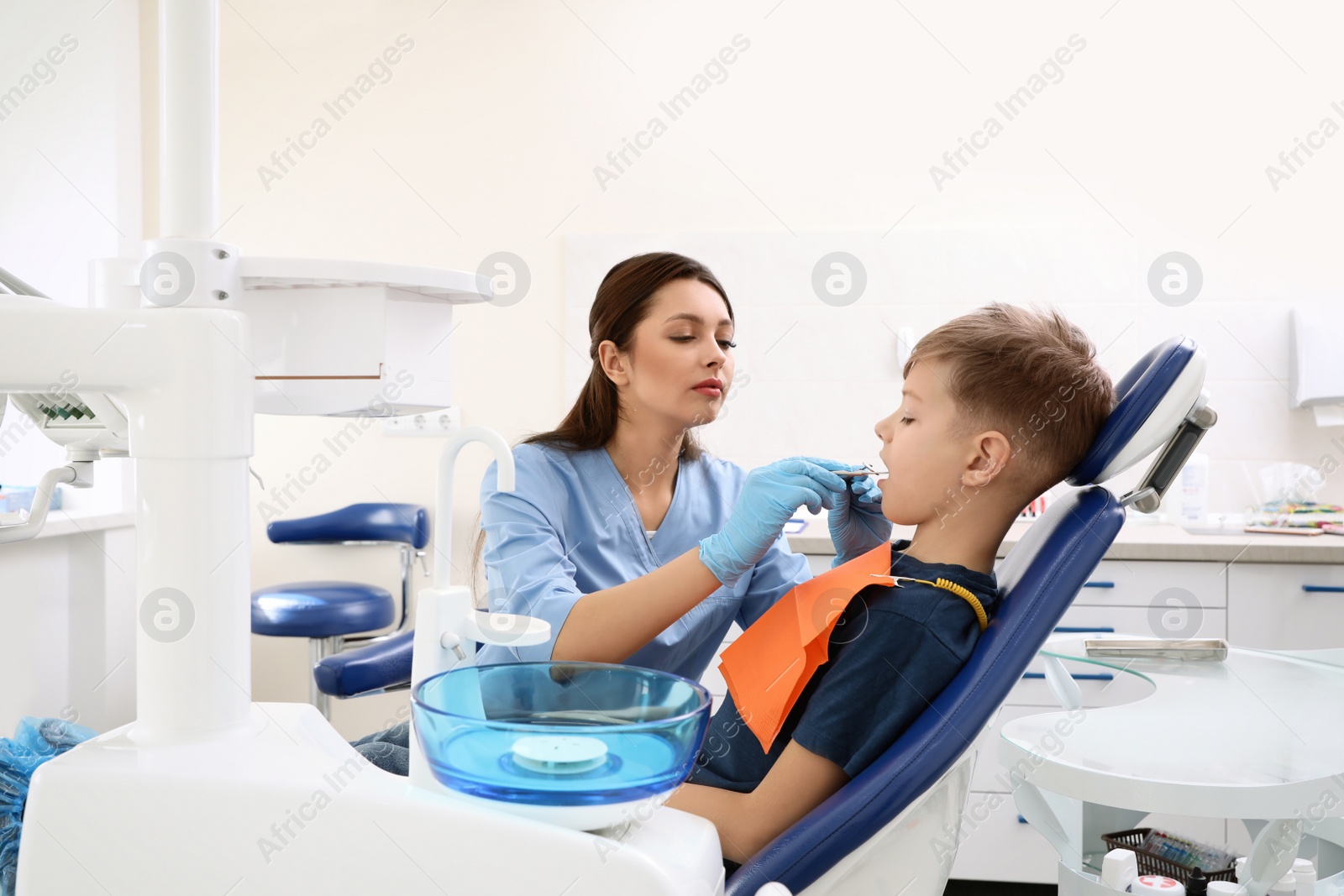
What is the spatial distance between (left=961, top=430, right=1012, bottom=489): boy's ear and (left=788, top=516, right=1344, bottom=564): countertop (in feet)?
3.58

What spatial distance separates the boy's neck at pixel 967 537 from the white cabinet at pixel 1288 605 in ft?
4.62

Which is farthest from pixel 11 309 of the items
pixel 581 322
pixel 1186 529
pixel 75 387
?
pixel 1186 529

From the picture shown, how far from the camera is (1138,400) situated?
97 cm

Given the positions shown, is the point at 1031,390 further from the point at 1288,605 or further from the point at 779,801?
the point at 1288,605

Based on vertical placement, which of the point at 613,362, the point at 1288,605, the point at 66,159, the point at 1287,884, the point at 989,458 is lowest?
the point at 1287,884

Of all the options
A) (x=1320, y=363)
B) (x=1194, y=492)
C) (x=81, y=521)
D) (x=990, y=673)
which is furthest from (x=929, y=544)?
(x=81, y=521)

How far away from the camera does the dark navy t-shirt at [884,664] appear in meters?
0.96

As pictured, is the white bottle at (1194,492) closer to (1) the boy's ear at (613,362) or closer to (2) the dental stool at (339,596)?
(1) the boy's ear at (613,362)

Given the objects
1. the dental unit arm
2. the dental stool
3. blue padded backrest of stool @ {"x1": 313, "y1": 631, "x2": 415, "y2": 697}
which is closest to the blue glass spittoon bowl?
the dental unit arm

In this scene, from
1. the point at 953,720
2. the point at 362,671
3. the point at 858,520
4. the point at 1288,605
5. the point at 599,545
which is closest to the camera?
the point at 953,720

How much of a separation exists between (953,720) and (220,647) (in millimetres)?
629

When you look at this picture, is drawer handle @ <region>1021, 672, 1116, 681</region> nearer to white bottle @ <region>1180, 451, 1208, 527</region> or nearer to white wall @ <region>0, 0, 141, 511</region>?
white bottle @ <region>1180, 451, 1208, 527</region>

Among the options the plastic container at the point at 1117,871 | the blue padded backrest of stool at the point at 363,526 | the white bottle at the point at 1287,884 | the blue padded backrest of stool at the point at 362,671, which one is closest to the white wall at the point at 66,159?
the blue padded backrest of stool at the point at 363,526

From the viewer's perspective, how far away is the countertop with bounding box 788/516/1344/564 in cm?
220
